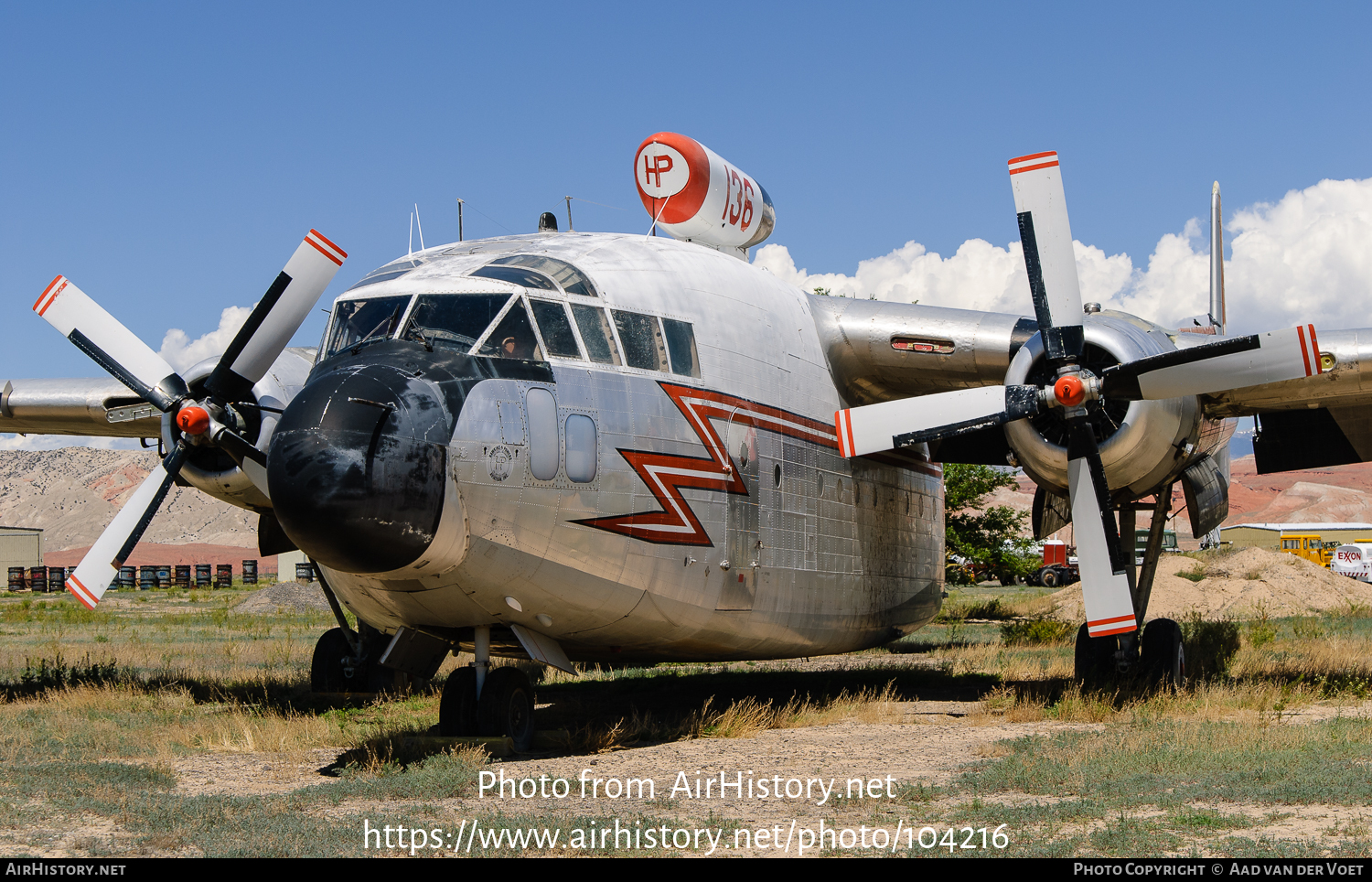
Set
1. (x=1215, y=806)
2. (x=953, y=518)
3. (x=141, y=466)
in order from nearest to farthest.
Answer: (x=1215, y=806)
(x=953, y=518)
(x=141, y=466)

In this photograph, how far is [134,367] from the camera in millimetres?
12633

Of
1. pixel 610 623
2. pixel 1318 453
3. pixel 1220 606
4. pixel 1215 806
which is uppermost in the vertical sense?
pixel 1318 453

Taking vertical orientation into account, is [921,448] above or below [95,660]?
above

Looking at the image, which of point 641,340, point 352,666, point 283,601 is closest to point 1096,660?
point 641,340

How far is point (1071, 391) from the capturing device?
11.0m

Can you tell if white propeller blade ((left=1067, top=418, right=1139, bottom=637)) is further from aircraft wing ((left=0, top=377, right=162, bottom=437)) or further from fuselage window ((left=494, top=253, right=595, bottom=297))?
aircraft wing ((left=0, top=377, right=162, bottom=437))

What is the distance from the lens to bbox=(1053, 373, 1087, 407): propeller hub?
1102 cm

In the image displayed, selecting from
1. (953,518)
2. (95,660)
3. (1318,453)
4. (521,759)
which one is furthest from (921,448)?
(953,518)

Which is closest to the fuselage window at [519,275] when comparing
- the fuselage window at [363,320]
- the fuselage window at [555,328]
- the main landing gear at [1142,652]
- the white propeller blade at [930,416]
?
the fuselage window at [555,328]

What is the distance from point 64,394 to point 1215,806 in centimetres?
1423

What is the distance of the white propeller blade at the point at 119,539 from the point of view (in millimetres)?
11586

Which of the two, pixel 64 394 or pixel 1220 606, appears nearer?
pixel 64 394

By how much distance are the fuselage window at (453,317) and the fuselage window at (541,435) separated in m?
0.72

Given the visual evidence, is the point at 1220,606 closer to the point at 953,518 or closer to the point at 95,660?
the point at 953,518
